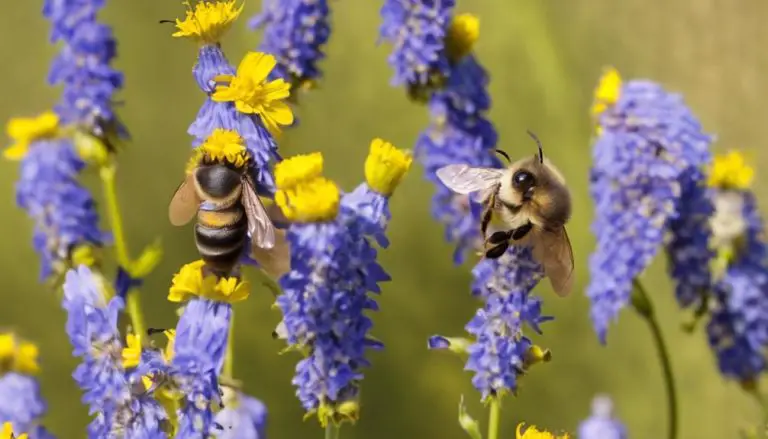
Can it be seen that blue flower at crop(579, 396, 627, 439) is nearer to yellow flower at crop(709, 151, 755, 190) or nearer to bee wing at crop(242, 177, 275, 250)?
yellow flower at crop(709, 151, 755, 190)

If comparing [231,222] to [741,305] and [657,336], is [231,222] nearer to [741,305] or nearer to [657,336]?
[657,336]

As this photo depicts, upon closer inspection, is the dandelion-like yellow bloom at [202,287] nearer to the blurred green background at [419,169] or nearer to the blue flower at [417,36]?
the blue flower at [417,36]

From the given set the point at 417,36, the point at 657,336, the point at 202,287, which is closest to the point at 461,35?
the point at 417,36

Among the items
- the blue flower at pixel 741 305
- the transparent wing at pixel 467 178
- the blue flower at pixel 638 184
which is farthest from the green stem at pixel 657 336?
the transparent wing at pixel 467 178

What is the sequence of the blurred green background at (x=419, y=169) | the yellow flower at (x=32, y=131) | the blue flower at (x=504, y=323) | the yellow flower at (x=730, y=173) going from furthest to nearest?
the blurred green background at (x=419, y=169), the yellow flower at (x=730, y=173), the yellow flower at (x=32, y=131), the blue flower at (x=504, y=323)

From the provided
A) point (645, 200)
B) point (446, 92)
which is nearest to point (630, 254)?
point (645, 200)

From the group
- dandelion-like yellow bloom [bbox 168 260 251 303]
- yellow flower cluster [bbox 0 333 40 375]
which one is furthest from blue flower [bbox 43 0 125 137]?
dandelion-like yellow bloom [bbox 168 260 251 303]
